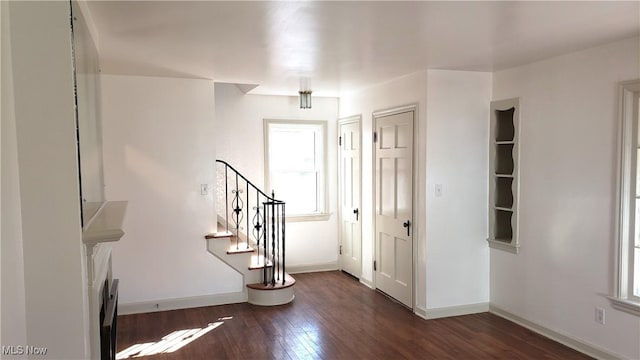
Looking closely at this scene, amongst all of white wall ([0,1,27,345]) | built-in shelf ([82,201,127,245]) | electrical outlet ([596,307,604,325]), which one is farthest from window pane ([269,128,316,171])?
white wall ([0,1,27,345])

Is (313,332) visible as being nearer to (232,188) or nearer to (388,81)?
(232,188)

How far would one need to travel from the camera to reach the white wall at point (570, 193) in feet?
11.3

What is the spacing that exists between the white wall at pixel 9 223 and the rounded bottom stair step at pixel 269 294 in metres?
3.46

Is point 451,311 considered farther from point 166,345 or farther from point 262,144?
point 262,144

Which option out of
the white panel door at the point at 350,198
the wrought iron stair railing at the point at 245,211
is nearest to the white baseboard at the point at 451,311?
the white panel door at the point at 350,198

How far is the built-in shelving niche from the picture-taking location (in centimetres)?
455

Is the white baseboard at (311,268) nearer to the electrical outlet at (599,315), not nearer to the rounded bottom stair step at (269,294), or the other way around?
the rounded bottom stair step at (269,294)

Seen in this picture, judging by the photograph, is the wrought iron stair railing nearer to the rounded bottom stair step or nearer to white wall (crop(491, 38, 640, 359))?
the rounded bottom stair step

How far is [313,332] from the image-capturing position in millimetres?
4215

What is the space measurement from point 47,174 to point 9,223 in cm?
25

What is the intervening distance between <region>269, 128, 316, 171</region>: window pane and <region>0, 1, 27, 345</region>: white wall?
4.67 metres

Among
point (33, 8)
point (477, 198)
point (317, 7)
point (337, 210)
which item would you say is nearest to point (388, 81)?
point (477, 198)

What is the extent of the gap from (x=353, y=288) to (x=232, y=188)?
197 cm

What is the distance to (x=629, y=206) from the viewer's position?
132 inches
